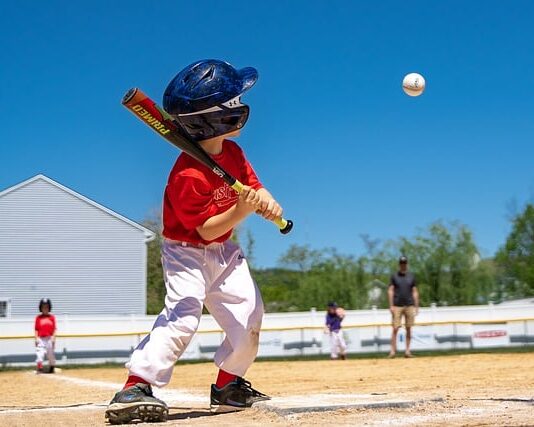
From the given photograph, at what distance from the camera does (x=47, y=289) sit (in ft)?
115

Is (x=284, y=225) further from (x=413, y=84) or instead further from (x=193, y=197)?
(x=413, y=84)

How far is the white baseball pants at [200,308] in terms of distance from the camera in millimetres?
5020

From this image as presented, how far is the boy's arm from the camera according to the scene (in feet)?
16.6

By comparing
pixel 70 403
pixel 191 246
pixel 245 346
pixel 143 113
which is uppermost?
pixel 143 113

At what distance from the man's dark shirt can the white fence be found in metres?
6.83

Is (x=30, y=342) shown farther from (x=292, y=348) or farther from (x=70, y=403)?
(x=70, y=403)

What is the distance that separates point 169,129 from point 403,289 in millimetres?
11043

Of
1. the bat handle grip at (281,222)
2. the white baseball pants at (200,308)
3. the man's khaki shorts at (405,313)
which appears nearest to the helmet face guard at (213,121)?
the bat handle grip at (281,222)

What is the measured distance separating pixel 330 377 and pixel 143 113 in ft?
17.3

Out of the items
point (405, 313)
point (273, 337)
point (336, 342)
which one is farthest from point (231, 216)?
point (273, 337)

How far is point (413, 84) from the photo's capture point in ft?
25.5

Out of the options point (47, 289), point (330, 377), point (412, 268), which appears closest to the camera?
point (330, 377)

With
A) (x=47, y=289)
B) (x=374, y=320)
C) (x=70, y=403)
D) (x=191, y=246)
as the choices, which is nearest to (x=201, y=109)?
(x=191, y=246)

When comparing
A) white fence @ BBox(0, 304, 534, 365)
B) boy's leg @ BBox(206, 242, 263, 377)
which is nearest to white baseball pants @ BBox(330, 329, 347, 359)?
white fence @ BBox(0, 304, 534, 365)
